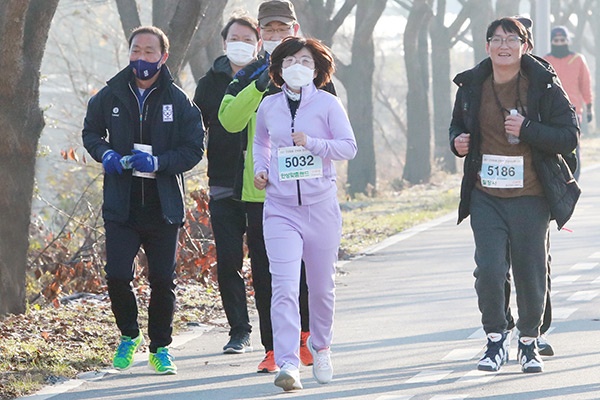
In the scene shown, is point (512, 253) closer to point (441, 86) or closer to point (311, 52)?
point (311, 52)

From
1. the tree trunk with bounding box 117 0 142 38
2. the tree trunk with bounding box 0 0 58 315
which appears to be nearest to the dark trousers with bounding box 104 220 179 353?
the tree trunk with bounding box 0 0 58 315

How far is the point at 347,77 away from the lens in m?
27.2

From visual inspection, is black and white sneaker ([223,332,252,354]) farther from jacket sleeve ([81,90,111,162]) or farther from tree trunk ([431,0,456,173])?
tree trunk ([431,0,456,173])

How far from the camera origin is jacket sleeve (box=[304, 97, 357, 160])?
7.75 meters

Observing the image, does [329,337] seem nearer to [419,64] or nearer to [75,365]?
[75,365]

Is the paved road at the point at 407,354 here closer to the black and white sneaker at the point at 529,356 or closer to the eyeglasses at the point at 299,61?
the black and white sneaker at the point at 529,356

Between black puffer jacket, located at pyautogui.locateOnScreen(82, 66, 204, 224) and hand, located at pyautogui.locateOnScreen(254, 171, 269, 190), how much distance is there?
29.0 inches

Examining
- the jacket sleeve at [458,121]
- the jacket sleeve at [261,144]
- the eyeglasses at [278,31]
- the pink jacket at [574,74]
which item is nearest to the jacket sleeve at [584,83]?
the pink jacket at [574,74]

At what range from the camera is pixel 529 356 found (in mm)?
8445

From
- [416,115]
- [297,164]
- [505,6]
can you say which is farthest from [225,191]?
[505,6]

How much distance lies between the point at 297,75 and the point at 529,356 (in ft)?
6.86

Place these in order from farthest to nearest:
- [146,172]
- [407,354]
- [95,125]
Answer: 1. [407,354]
2. [95,125]
3. [146,172]

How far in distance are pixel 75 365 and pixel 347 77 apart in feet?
61.0

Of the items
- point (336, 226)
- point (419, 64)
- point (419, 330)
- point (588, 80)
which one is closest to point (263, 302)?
point (336, 226)
